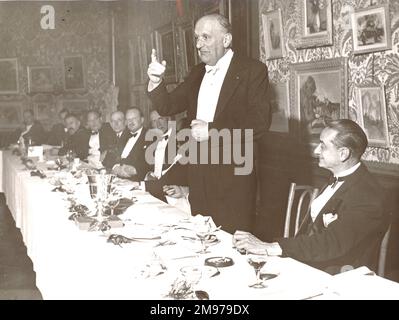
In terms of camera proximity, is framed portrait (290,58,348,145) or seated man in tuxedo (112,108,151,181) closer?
framed portrait (290,58,348,145)

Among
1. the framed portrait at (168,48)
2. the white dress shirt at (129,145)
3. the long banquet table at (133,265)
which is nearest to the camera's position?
the long banquet table at (133,265)

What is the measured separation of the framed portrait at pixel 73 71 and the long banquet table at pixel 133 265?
8.73 metres

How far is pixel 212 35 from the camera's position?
3.16 meters

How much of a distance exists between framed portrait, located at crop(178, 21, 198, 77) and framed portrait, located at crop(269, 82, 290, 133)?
208 centimetres

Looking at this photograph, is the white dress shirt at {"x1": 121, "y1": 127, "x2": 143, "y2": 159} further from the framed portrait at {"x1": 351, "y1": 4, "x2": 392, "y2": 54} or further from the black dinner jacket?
the black dinner jacket

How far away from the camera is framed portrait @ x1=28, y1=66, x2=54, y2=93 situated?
1182cm

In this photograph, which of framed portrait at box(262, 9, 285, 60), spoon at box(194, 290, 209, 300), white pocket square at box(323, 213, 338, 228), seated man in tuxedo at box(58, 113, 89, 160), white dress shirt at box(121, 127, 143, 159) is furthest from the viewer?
seated man in tuxedo at box(58, 113, 89, 160)

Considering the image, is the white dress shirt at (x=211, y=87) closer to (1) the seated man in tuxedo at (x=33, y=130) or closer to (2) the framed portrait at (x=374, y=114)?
(2) the framed portrait at (x=374, y=114)

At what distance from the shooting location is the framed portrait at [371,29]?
361 cm

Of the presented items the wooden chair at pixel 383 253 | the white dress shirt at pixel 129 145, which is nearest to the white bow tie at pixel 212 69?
the wooden chair at pixel 383 253

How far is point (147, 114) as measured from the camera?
9867 mm

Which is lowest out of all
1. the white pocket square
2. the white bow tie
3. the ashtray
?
the ashtray

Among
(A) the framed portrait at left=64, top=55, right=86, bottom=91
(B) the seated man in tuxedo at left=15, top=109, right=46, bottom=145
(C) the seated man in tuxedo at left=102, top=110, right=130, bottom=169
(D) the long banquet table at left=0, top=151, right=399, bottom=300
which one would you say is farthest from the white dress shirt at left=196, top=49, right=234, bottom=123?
(A) the framed portrait at left=64, top=55, right=86, bottom=91
